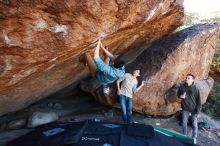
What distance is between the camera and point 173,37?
30.2 feet

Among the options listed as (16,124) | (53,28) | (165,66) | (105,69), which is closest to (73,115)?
(16,124)

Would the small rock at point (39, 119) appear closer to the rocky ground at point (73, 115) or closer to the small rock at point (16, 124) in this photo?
the rocky ground at point (73, 115)

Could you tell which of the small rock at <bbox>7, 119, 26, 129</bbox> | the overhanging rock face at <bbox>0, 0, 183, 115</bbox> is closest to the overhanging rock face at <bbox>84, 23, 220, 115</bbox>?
the overhanging rock face at <bbox>0, 0, 183, 115</bbox>

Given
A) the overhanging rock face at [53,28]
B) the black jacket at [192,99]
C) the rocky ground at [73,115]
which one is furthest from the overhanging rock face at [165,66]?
the black jacket at [192,99]

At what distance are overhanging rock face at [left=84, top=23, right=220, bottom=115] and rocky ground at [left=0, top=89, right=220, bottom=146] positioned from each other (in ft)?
1.27

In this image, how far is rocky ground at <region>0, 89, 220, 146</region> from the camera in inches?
320

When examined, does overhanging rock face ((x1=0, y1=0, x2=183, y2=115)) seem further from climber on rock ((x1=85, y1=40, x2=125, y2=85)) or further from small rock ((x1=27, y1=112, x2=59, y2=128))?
small rock ((x1=27, y1=112, x2=59, y2=128))

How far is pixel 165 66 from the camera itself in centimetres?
878

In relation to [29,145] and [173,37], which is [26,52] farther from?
[173,37]

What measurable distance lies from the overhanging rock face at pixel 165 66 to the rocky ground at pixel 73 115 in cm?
39

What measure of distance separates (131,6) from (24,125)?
4412 mm

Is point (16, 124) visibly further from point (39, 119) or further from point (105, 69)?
point (105, 69)

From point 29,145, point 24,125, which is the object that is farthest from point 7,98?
point 29,145

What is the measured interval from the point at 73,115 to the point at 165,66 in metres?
3.08
